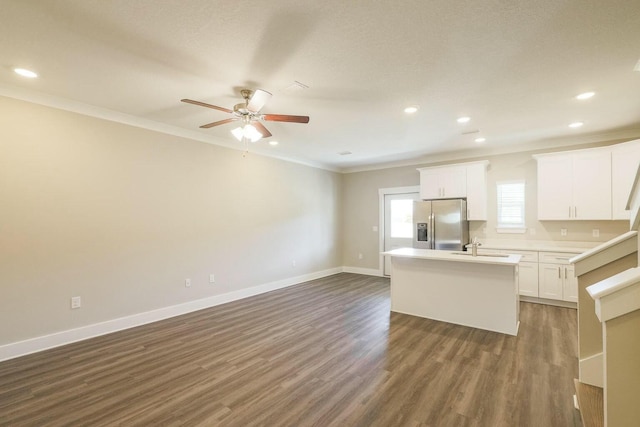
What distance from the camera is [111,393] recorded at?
241 cm

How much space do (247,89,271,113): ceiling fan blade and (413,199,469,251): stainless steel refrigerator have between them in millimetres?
4018

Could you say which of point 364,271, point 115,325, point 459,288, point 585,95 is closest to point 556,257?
point 459,288

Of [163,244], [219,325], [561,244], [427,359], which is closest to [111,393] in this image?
[219,325]

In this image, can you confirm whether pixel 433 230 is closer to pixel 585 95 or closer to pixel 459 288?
pixel 459 288

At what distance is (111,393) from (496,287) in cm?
415

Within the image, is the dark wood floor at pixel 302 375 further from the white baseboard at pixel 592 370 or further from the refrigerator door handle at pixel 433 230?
the refrigerator door handle at pixel 433 230

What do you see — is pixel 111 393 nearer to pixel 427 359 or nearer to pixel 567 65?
pixel 427 359

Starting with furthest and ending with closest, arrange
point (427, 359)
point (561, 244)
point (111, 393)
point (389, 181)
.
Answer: point (389, 181), point (561, 244), point (427, 359), point (111, 393)

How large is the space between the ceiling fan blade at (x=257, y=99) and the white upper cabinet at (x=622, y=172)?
516 centimetres

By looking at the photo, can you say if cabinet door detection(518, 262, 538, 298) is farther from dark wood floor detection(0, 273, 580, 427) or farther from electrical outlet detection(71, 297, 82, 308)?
electrical outlet detection(71, 297, 82, 308)

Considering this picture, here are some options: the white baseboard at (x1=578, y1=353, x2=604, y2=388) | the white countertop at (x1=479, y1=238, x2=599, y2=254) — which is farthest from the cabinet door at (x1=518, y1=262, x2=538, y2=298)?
the white baseboard at (x1=578, y1=353, x2=604, y2=388)

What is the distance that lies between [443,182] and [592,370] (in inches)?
164

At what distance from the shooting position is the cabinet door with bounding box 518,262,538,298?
4816 millimetres

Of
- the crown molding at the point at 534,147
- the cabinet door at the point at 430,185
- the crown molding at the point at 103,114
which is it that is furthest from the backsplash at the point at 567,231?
the crown molding at the point at 103,114
